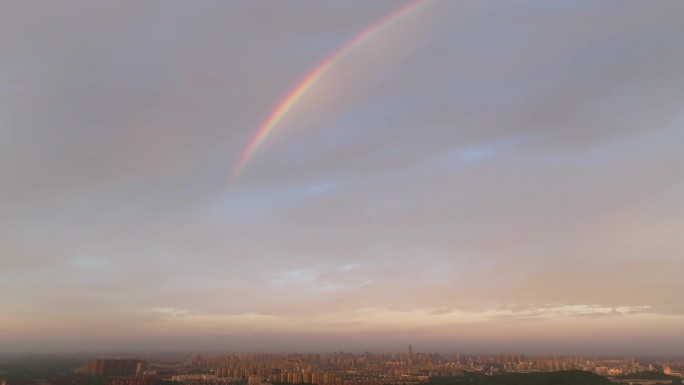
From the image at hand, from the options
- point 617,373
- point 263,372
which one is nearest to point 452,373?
point 617,373

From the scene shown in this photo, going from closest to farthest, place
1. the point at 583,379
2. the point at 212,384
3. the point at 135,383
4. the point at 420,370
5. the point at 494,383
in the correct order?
the point at 583,379
the point at 494,383
the point at 135,383
the point at 212,384
the point at 420,370

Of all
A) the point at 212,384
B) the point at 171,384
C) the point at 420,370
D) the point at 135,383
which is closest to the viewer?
the point at 135,383

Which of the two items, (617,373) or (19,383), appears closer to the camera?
(19,383)

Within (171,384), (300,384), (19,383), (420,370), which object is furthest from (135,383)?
(420,370)

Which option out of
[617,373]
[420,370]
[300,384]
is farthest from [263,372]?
[617,373]

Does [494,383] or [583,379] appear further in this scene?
[494,383]

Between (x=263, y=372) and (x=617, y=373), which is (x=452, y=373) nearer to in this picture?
(x=617, y=373)

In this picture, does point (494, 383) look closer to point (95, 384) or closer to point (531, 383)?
point (531, 383)

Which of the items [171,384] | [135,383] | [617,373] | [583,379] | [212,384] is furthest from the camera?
[617,373]

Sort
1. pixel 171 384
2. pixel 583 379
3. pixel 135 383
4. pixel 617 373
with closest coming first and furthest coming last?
pixel 583 379 < pixel 135 383 < pixel 171 384 < pixel 617 373
